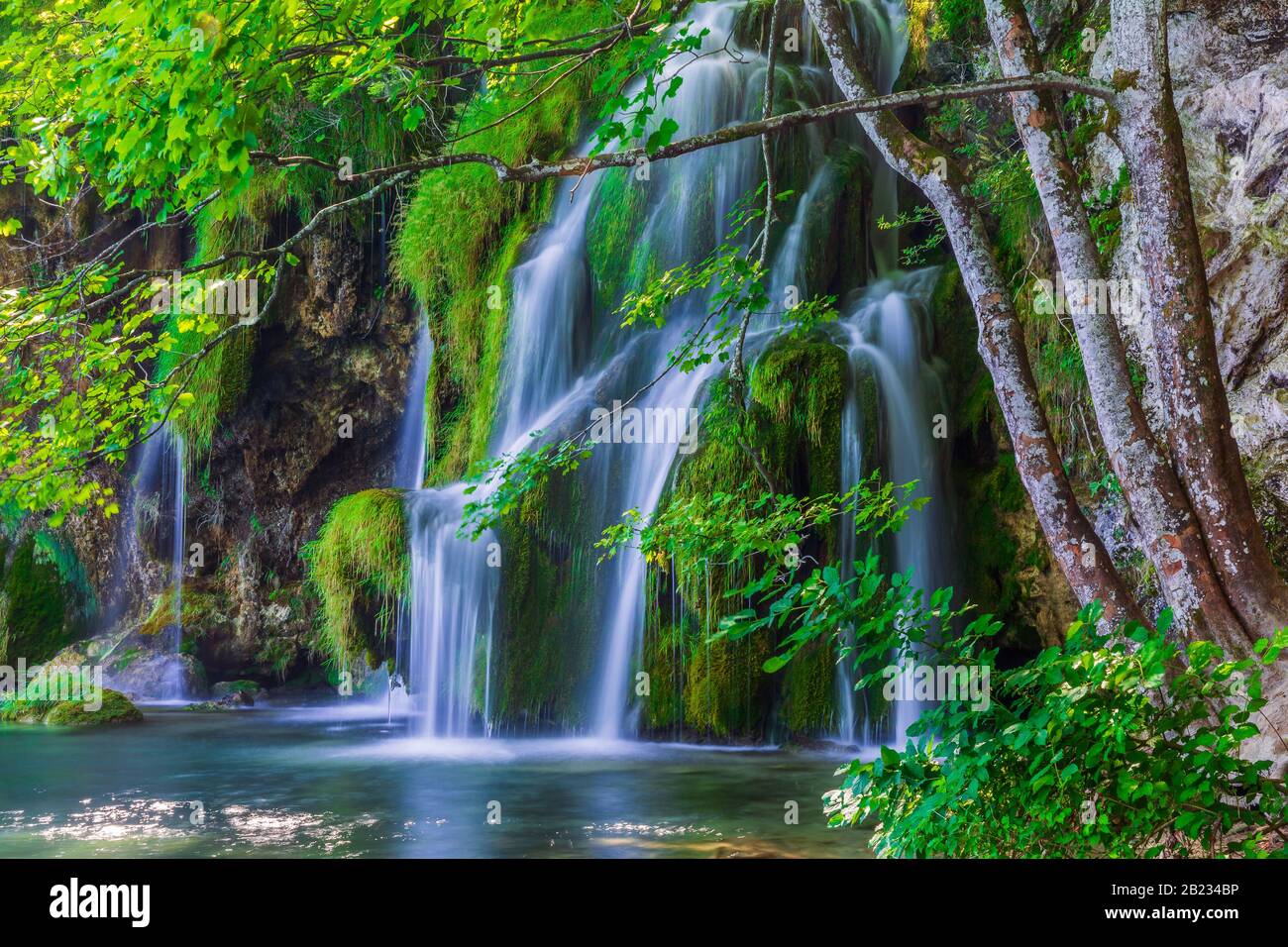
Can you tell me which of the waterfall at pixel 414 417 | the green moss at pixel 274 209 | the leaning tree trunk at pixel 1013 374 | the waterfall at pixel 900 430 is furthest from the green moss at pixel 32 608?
the leaning tree trunk at pixel 1013 374

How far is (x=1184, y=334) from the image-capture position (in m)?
4.48

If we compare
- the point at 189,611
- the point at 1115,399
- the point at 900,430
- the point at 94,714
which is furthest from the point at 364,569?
the point at 1115,399

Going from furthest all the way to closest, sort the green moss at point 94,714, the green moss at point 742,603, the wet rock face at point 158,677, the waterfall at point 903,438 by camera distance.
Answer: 1. the wet rock face at point 158,677
2. the green moss at point 94,714
3. the waterfall at point 903,438
4. the green moss at point 742,603

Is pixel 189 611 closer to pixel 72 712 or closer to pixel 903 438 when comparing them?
pixel 72 712

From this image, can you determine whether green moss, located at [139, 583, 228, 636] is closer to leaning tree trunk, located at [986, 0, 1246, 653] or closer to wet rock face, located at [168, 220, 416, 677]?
wet rock face, located at [168, 220, 416, 677]

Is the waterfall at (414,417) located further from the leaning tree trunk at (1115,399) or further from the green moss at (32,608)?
the leaning tree trunk at (1115,399)

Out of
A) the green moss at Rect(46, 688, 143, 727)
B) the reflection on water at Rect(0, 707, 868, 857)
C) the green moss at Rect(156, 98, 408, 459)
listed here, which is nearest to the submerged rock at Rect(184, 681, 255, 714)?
the green moss at Rect(46, 688, 143, 727)

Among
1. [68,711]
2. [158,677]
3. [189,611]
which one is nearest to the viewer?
[68,711]

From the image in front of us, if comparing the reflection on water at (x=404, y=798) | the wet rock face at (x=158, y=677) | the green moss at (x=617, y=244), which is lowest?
the reflection on water at (x=404, y=798)

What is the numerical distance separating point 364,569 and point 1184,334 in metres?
8.14

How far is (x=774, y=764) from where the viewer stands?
333 inches

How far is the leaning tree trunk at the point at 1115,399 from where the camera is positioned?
443 cm

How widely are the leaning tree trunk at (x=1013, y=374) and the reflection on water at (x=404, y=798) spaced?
2.21 meters

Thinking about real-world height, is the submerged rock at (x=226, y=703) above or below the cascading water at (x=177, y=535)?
below
